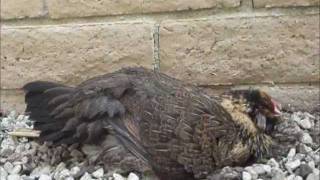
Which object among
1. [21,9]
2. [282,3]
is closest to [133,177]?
[282,3]

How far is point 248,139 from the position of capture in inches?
92.0

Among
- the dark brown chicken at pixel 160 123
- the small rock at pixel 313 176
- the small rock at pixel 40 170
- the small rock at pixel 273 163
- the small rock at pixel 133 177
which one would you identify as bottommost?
the small rock at pixel 40 170

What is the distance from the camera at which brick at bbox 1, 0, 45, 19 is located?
2969 mm

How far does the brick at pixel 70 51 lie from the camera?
2889 mm

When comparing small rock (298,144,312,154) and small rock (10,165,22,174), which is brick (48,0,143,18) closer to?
small rock (10,165,22,174)

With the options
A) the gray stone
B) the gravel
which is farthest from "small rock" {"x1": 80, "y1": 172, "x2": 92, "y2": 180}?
the gray stone

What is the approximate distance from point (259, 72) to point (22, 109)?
43.4 inches

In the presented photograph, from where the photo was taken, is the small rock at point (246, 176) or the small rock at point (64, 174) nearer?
the small rock at point (246, 176)

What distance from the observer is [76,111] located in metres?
2.43

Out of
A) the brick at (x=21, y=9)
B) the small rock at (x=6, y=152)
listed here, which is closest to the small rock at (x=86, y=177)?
the small rock at (x=6, y=152)

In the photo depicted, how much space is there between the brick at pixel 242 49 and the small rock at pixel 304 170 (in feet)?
2.02

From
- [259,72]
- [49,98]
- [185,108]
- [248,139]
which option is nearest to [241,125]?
[248,139]

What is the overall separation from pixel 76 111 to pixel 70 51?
593mm

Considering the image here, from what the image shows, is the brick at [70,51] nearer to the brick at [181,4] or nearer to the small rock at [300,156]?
the brick at [181,4]
